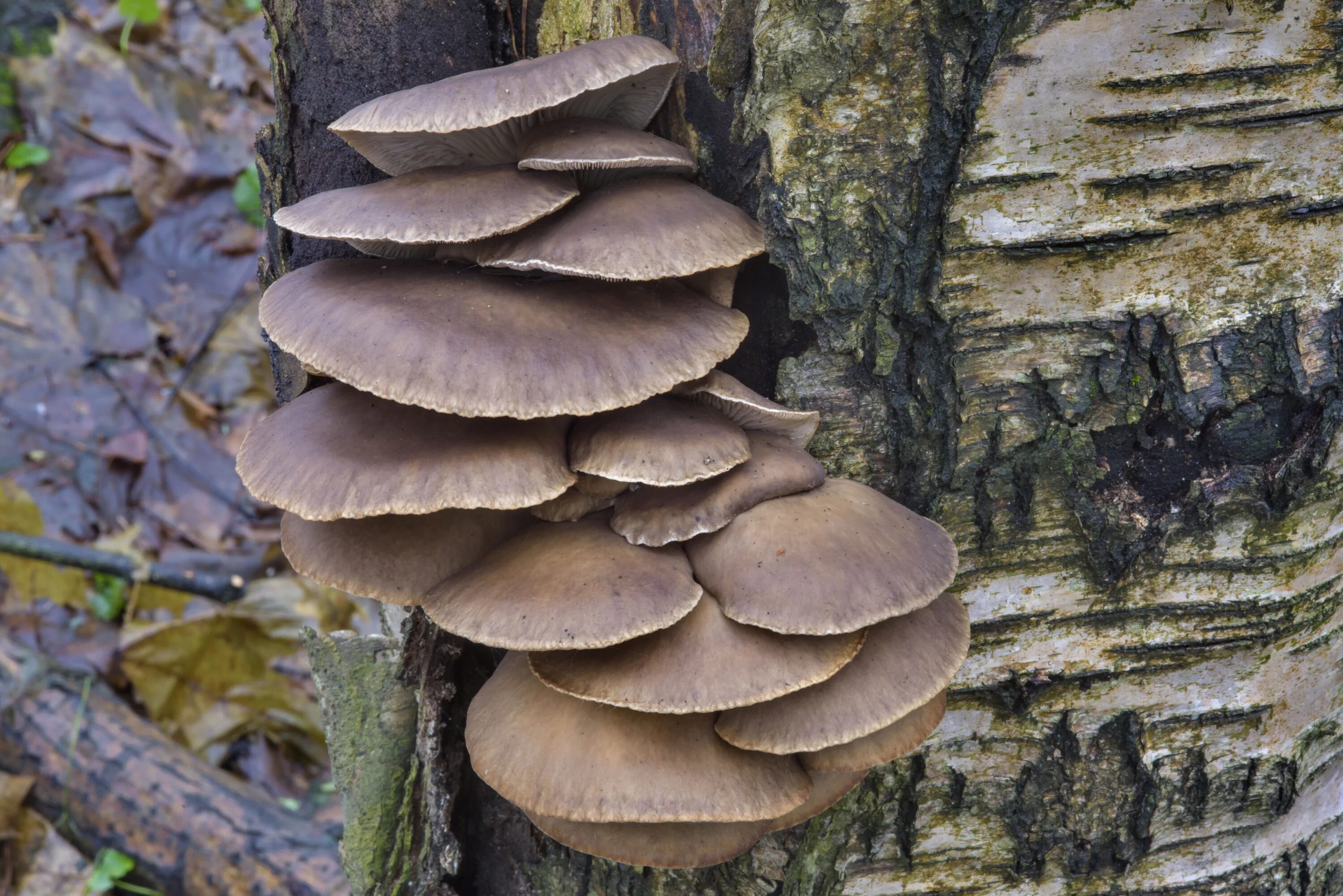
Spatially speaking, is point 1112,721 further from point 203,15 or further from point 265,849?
point 203,15

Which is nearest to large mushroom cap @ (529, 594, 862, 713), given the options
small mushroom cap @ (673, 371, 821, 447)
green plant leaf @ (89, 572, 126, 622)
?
small mushroom cap @ (673, 371, 821, 447)

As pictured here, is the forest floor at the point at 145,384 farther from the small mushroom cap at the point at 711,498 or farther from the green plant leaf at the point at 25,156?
the small mushroom cap at the point at 711,498

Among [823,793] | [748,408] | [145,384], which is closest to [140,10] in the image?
[145,384]

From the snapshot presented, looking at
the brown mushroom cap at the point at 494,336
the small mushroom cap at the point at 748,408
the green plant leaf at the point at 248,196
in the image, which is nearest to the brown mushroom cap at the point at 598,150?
the brown mushroom cap at the point at 494,336

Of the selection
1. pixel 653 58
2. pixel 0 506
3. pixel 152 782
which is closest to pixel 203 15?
pixel 0 506

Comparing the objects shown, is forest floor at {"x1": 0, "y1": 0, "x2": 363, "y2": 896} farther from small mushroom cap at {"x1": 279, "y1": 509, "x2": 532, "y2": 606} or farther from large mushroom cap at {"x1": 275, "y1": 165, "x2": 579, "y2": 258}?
large mushroom cap at {"x1": 275, "y1": 165, "x2": 579, "y2": 258}

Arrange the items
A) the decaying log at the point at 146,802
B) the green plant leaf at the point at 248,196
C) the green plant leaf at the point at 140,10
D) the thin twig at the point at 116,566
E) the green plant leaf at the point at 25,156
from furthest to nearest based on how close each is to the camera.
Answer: the green plant leaf at the point at 140,10 < the green plant leaf at the point at 248,196 < the green plant leaf at the point at 25,156 < the thin twig at the point at 116,566 < the decaying log at the point at 146,802
